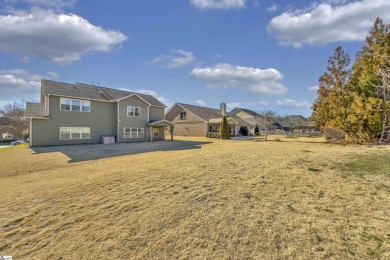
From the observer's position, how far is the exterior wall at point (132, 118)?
25531 millimetres

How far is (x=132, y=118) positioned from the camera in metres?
26.6

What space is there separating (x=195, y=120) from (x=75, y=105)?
20.7 meters

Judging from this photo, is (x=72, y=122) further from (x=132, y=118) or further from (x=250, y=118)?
(x=250, y=118)

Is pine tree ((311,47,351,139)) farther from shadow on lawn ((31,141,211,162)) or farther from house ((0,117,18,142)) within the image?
house ((0,117,18,142))

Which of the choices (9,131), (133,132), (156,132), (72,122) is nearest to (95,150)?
(72,122)

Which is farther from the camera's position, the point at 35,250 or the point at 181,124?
the point at 181,124

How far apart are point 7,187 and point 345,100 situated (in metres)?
25.1

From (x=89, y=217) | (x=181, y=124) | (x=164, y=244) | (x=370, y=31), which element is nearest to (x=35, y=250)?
(x=89, y=217)

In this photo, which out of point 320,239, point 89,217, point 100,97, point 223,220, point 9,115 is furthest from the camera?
point 9,115

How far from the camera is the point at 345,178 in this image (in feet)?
23.0

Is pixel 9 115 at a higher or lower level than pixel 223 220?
higher

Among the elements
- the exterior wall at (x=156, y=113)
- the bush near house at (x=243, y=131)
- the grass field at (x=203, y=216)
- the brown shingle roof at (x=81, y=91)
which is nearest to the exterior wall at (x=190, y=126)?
the exterior wall at (x=156, y=113)

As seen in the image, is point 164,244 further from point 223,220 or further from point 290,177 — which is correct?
point 290,177

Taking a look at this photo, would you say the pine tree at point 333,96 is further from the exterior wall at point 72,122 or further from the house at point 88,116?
the exterior wall at point 72,122
